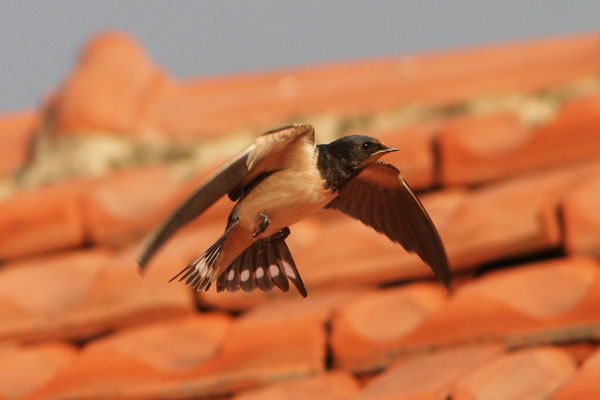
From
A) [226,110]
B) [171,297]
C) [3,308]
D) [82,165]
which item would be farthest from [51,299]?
[226,110]

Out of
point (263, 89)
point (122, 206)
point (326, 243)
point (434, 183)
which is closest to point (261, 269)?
point (326, 243)

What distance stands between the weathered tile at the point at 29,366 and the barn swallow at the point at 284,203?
147cm

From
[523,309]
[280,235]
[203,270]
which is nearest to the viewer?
[203,270]

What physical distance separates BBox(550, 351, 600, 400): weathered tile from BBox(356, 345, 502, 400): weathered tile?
0.32 meters

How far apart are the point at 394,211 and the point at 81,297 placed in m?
1.88

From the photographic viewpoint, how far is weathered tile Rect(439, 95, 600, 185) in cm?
484

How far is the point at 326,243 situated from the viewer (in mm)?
4879

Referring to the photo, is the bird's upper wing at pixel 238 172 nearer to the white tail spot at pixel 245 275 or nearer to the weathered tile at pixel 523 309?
the white tail spot at pixel 245 275

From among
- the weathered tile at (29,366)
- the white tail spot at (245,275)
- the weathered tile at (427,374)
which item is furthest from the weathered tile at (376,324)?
the weathered tile at (29,366)

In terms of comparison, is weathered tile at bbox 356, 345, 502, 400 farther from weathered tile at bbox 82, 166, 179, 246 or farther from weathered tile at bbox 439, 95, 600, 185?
weathered tile at bbox 82, 166, 179, 246

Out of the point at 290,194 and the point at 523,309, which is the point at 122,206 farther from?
the point at 290,194

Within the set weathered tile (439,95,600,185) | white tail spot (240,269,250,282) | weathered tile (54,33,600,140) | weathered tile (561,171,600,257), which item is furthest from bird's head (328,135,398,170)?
weathered tile (54,33,600,140)

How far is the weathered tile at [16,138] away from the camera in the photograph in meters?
6.64

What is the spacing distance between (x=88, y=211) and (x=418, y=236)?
92.2 inches
